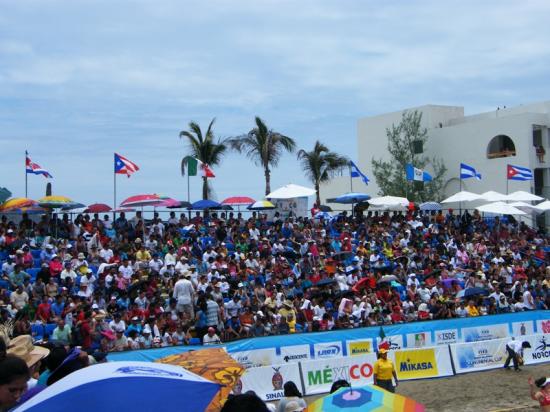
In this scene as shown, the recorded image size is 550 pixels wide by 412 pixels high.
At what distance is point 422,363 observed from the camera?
1786 cm

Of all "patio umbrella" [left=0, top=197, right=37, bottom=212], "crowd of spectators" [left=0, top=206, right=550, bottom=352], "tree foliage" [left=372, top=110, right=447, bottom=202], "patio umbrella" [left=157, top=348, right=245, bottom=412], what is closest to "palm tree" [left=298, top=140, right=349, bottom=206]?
"tree foliage" [left=372, top=110, right=447, bottom=202]

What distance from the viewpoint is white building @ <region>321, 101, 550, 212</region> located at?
1660 inches

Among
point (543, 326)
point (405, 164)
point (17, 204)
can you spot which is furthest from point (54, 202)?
point (405, 164)

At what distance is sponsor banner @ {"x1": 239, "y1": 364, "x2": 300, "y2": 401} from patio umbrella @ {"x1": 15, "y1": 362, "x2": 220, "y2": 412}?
A: 11481mm

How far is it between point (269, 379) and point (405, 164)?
109 ft

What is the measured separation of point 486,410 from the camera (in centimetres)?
1434

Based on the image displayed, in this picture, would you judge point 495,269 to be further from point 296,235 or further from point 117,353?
point 117,353

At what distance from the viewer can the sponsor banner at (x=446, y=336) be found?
19.6 meters

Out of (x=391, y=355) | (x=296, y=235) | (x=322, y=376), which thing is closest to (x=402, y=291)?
(x=296, y=235)

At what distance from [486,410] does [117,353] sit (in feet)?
25.4

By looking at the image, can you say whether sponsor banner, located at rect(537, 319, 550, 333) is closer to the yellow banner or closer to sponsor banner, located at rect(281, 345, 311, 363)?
the yellow banner

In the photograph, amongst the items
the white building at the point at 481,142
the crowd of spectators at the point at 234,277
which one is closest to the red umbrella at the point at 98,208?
the crowd of spectators at the point at 234,277

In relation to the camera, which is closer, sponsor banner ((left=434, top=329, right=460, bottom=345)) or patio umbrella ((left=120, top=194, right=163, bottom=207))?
sponsor banner ((left=434, top=329, right=460, bottom=345))

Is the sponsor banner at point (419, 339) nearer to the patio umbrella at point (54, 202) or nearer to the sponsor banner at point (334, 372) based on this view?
the sponsor banner at point (334, 372)
